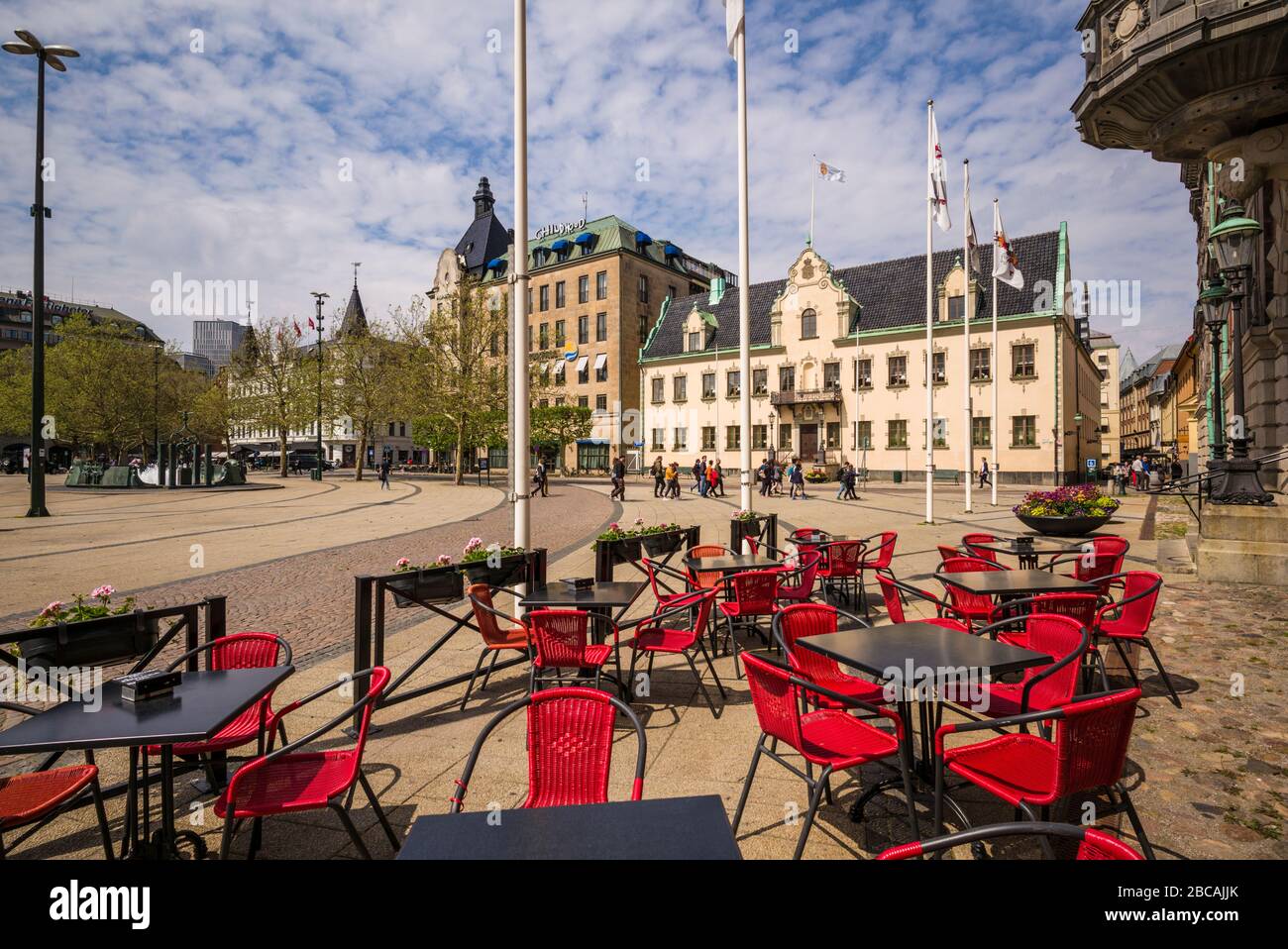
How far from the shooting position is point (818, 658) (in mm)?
4320

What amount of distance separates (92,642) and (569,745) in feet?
9.72

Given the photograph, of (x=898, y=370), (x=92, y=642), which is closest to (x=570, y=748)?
(x=92, y=642)

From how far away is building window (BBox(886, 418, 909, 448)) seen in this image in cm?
4475

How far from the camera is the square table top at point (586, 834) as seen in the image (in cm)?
200

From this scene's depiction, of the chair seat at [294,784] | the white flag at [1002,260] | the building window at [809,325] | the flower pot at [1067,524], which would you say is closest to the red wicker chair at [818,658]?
the chair seat at [294,784]

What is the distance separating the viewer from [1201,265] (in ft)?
92.8

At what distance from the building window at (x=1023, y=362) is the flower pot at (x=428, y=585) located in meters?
43.3

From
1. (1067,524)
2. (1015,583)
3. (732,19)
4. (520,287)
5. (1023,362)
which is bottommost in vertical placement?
(1067,524)

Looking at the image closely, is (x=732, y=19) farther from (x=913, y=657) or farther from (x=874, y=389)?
(x=874, y=389)

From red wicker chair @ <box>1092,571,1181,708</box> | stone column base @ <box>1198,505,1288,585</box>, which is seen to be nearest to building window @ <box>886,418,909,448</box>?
stone column base @ <box>1198,505,1288,585</box>

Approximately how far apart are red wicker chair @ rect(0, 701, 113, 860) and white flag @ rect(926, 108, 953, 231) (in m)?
17.7

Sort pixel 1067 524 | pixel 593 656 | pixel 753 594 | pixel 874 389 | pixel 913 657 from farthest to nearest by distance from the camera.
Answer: pixel 874 389
pixel 1067 524
pixel 753 594
pixel 593 656
pixel 913 657

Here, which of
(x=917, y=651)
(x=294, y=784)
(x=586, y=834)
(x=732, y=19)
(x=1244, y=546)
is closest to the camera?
(x=586, y=834)

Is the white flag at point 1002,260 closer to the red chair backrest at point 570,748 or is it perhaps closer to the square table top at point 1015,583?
the square table top at point 1015,583
